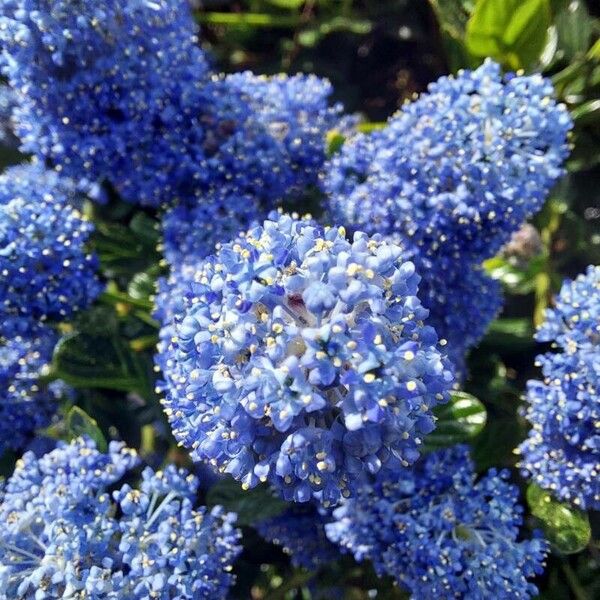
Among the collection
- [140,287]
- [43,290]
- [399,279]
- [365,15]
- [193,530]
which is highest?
[365,15]

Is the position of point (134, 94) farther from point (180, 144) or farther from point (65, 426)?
point (65, 426)

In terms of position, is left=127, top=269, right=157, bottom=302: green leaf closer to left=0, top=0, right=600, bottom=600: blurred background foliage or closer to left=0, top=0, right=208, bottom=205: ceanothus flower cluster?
left=0, top=0, right=600, bottom=600: blurred background foliage

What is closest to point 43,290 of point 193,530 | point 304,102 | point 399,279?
point 193,530

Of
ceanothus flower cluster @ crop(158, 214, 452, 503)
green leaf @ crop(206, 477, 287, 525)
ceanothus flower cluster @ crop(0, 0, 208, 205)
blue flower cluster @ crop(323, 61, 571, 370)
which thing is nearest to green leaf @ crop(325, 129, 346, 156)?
blue flower cluster @ crop(323, 61, 571, 370)

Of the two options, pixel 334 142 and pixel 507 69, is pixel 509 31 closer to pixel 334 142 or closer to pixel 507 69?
pixel 507 69

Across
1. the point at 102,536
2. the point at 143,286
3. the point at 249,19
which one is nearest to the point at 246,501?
the point at 102,536

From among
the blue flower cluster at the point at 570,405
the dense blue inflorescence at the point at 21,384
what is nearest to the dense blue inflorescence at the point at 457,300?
the blue flower cluster at the point at 570,405
